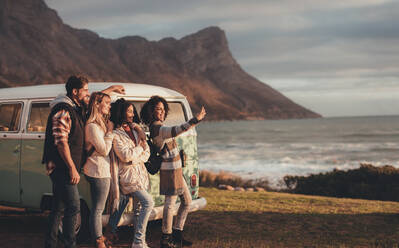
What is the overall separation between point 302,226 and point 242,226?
112cm

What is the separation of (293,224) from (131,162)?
3.96 m

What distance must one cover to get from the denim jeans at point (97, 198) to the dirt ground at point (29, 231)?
975 mm

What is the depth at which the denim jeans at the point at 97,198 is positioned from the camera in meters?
4.58

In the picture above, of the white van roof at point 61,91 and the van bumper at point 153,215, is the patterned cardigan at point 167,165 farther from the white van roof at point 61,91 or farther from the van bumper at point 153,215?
the white van roof at point 61,91

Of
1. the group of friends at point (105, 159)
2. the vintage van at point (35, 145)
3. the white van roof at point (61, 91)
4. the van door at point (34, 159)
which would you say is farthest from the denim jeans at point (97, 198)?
the white van roof at point (61, 91)

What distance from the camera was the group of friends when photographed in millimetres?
4168

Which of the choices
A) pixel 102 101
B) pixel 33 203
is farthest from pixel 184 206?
pixel 33 203

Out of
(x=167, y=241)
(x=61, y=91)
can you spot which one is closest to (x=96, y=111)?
(x=61, y=91)

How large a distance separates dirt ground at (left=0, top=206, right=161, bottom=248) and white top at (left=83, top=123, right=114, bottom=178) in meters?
1.49

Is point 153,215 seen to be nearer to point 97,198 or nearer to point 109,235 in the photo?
point 109,235

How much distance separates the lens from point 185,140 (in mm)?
5902

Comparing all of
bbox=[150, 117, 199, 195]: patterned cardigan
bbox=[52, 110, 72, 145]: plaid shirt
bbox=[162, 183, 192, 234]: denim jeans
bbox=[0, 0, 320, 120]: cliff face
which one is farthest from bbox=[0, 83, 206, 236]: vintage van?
bbox=[0, 0, 320, 120]: cliff face

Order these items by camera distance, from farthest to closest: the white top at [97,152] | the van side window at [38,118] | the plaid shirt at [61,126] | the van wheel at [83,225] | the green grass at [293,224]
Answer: the green grass at [293,224], the van side window at [38,118], the van wheel at [83,225], the white top at [97,152], the plaid shirt at [61,126]

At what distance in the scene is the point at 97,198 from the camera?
4.61 metres
